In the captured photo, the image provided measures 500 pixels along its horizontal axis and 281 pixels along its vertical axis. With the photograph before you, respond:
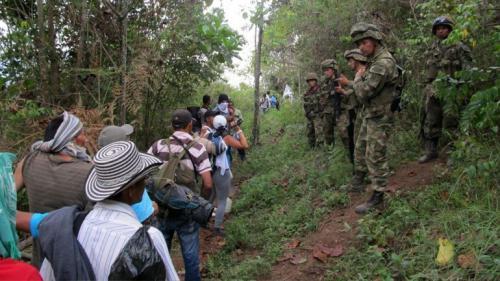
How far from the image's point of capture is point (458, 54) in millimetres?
5484

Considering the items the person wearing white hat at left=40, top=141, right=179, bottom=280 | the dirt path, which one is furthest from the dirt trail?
the person wearing white hat at left=40, top=141, right=179, bottom=280

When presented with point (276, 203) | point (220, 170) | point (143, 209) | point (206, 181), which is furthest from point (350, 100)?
point (143, 209)

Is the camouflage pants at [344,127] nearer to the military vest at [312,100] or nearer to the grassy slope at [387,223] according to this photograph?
the grassy slope at [387,223]

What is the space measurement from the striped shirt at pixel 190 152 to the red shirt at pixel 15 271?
250 centimetres

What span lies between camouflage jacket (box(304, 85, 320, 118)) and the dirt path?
360cm

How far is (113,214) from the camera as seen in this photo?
1889 mm

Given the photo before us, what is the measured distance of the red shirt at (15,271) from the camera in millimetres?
1434

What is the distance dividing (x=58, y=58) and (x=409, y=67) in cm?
564

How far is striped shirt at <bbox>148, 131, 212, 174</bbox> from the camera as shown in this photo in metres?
4.03

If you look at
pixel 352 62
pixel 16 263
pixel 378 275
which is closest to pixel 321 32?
pixel 352 62

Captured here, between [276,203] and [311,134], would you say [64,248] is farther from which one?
[311,134]

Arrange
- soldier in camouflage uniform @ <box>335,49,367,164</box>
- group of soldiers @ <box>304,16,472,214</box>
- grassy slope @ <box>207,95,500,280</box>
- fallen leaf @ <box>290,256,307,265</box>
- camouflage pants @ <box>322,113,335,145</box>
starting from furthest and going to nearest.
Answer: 1. camouflage pants @ <box>322,113,335,145</box>
2. soldier in camouflage uniform @ <box>335,49,367,164</box>
3. group of soldiers @ <box>304,16,472,214</box>
4. fallen leaf @ <box>290,256,307,265</box>
5. grassy slope @ <box>207,95,500,280</box>

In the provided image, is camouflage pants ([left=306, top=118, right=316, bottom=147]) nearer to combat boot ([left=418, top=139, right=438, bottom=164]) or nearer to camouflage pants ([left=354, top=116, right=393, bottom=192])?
combat boot ([left=418, top=139, right=438, bottom=164])

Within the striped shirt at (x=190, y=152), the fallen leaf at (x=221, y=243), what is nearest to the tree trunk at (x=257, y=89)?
the fallen leaf at (x=221, y=243)
